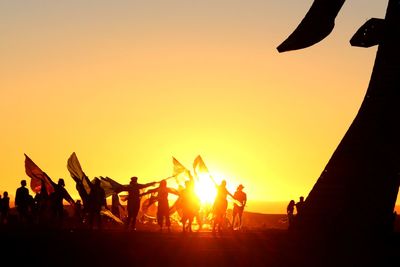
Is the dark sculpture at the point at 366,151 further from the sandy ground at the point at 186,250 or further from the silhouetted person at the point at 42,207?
the silhouetted person at the point at 42,207

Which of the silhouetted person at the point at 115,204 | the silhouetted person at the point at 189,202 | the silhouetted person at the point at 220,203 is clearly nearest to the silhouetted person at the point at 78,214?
the silhouetted person at the point at 115,204

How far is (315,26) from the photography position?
56.4ft

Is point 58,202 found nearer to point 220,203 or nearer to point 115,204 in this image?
point 220,203

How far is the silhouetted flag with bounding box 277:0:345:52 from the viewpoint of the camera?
1712cm

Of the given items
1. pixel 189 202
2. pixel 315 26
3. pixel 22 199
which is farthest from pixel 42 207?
pixel 315 26

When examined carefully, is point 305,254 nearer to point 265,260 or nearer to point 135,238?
point 265,260

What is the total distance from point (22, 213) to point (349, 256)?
1677 cm

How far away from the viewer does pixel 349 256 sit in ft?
56.4

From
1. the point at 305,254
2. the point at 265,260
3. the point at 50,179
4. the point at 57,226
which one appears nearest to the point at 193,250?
the point at 265,260

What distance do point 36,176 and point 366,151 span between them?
19.8 m

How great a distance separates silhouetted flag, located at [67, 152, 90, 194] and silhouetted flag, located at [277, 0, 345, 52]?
18.2 meters

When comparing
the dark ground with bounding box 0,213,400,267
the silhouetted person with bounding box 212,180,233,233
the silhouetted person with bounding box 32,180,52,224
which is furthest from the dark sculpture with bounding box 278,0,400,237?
the silhouetted person with bounding box 32,180,52,224

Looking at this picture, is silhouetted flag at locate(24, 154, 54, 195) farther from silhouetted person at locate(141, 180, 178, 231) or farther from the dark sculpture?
the dark sculpture

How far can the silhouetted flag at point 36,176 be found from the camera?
33469 mm
